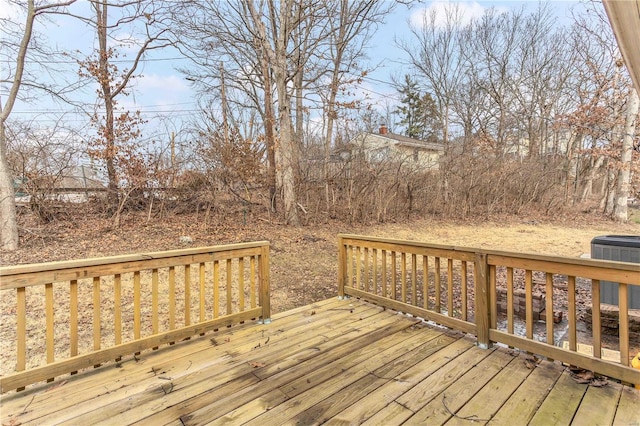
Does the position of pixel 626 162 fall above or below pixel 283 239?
above

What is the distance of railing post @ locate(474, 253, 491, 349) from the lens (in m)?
2.46

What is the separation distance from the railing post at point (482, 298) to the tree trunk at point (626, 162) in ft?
43.2

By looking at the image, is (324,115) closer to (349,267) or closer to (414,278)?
(349,267)

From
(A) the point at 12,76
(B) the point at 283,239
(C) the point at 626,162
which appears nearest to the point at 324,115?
(B) the point at 283,239

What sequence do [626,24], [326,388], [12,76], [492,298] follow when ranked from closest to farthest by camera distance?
1. [626,24]
2. [326,388]
3. [492,298]
4. [12,76]

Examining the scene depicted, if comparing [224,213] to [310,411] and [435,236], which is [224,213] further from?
[310,411]

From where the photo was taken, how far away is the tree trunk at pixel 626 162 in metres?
11.1

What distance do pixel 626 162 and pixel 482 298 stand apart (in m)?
13.4

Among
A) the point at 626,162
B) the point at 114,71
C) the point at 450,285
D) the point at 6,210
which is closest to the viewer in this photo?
the point at 450,285

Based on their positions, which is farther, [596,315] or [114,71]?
[114,71]

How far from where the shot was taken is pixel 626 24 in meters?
1.09

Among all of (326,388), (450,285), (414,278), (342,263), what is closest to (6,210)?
(342,263)

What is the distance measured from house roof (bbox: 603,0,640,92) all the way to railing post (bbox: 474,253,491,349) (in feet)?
5.05

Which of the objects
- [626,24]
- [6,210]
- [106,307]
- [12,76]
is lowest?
[106,307]
